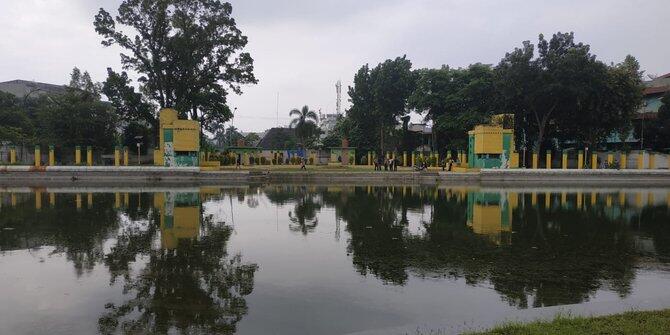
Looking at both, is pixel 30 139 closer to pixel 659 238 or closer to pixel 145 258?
pixel 145 258

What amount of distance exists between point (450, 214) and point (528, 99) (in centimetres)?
2680

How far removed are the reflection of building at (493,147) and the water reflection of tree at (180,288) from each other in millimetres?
30073

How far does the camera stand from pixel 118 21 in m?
36.3

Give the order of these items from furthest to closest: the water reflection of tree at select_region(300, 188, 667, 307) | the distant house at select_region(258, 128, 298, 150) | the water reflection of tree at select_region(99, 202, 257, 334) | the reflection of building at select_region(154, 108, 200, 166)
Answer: the distant house at select_region(258, 128, 298, 150)
the reflection of building at select_region(154, 108, 200, 166)
the water reflection of tree at select_region(300, 188, 667, 307)
the water reflection of tree at select_region(99, 202, 257, 334)

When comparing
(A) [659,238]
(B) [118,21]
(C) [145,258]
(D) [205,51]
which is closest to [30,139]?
(B) [118,21]

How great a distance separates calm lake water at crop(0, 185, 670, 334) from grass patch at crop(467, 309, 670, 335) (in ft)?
1.15

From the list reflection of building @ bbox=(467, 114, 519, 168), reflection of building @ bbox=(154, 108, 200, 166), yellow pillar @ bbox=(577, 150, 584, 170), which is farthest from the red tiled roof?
reflection of building @ bbox=(154, 108, 200, 166)

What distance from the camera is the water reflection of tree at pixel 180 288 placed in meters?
5.09

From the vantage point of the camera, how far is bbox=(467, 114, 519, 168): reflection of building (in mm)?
35938

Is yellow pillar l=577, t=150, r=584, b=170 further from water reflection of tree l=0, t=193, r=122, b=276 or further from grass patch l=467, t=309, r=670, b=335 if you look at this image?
grass patch l=467, t=309, r=670, b=335

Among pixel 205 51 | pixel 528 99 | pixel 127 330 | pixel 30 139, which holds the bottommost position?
pixel 127 330

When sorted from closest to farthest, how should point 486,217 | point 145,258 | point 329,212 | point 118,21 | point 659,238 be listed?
point 145,258
point 659,238
point 486,217
point 329,212
point 118,21

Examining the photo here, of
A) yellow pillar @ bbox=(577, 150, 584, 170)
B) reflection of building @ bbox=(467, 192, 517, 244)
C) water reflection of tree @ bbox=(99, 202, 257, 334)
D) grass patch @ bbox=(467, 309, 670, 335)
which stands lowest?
water reflection of tree @ bbox=(99, 202, 257, 334)

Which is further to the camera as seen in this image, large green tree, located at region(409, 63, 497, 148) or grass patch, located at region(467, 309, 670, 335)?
large green tree, located at region(409, 63, 497, 148)
